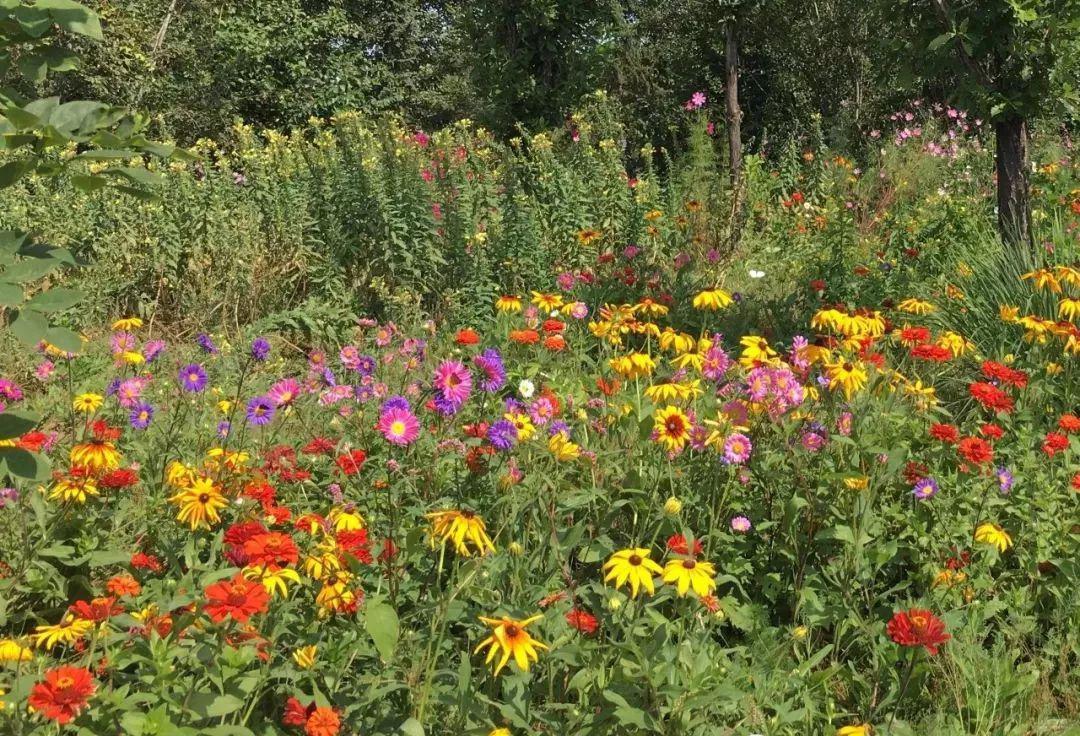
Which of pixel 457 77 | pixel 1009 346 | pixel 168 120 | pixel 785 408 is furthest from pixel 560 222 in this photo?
pixel 457 77

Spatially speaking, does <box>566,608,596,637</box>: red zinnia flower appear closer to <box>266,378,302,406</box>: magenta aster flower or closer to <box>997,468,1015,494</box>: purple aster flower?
<box>266,378,302,406</box>: magenta aster flower

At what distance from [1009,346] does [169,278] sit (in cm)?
428

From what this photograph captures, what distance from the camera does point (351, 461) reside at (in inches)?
88.6

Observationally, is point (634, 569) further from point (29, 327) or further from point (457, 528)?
point (29, 327)

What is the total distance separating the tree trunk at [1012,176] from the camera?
448 cm

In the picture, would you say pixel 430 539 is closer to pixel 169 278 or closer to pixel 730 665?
pixel 730 665

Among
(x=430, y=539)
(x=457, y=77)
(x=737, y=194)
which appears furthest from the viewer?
(x=457, y=77)

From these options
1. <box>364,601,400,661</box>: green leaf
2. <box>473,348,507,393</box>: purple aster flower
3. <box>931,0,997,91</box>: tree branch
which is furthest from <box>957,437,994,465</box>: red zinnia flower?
<box>931,0,997,91</box>: tree branch

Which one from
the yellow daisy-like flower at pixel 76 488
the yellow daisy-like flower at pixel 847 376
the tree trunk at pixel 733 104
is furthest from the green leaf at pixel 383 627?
the tree trunk at pixel 733 104

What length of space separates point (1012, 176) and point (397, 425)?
3.95m

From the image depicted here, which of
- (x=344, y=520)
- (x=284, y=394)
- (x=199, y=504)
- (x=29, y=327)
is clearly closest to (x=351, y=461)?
(x=284, y=394)

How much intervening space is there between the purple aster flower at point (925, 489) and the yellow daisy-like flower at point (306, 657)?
1587 mm

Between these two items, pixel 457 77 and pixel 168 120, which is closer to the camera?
pixel 168 120

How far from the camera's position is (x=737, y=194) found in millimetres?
5285
